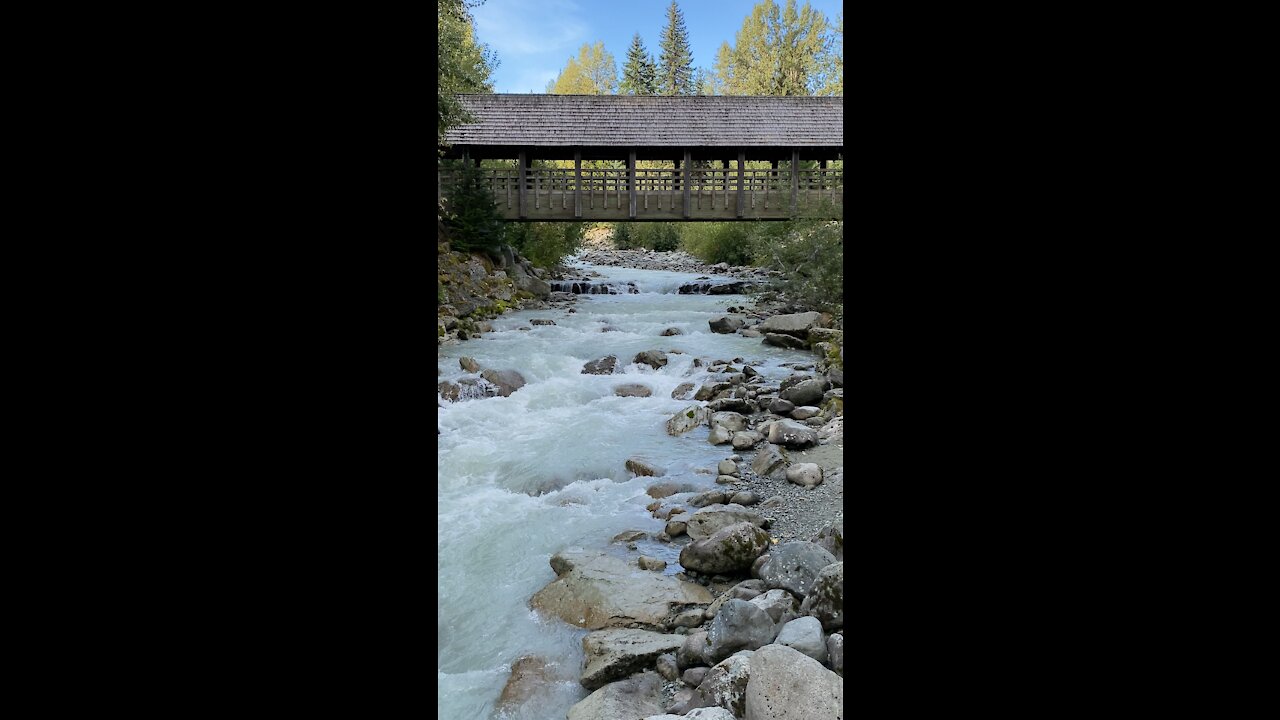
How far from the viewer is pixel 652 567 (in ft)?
15.8

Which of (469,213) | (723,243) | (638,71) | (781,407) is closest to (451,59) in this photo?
(469,213)

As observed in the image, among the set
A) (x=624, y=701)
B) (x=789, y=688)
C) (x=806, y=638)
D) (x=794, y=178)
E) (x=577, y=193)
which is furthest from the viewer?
(x=794, y=178)

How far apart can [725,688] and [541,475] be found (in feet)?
11.6

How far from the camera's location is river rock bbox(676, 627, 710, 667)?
12.2ft

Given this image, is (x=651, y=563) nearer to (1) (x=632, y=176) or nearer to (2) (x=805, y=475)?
(2) (x=805, y=475)

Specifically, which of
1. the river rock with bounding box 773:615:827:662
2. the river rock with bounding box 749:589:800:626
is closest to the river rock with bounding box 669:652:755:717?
the river rock with bounding box 773:615:827:662

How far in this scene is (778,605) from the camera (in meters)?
3.99

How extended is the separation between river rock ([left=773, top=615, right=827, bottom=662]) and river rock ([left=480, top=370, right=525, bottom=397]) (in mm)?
5929

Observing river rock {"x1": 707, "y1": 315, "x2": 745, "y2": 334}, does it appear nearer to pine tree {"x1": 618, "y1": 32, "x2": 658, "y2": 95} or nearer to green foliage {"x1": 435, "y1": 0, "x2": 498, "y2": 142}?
green foliage {"x1": 435, "y1": 0, "x2": 498, "y2": 142}

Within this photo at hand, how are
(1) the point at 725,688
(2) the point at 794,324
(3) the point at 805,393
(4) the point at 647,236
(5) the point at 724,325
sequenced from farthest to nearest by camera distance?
(4) the point at 647,236 → (5) the point at 724,325 → (2) the point at 794,324 → (3) the point at 805,393 → (1) the point at 725,688

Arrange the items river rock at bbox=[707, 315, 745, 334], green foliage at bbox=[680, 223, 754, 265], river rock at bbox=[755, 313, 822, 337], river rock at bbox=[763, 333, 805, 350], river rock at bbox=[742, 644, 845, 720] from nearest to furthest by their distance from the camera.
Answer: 1. river rock at bbox=[742, 644, 845, 720]
2. river rock at bbox=[763, 333, 805, 350]
3. river rock at bbox=[755, 313, 822, 337]
4. river rock at bbox=[707, 315, 745, 334]
5. green foliage at bbox=[680, 223, 754, 265]
